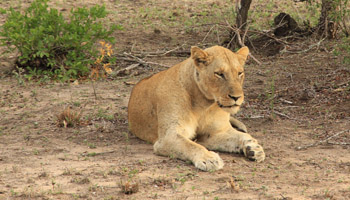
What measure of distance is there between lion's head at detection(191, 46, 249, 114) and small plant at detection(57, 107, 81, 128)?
1.82m

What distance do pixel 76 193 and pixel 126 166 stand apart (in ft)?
2.40

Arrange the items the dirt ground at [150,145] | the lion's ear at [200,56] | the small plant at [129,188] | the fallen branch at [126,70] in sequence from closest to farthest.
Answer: the small plant at [129,188]
the dirt ground at [150,145]
the lion's ear at [200,56]
the fallen branch at [126,70]

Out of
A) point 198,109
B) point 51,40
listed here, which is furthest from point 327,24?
point 198,109

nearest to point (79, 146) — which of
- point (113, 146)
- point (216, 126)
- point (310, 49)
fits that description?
point (113, 146)

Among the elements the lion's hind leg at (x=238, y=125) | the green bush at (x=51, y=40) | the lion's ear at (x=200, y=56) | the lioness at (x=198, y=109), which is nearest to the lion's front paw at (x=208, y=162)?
the lioness at (x=198, y=109)

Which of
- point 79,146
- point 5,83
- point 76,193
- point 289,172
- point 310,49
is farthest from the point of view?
point 310,49

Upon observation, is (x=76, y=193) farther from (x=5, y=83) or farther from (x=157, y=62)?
(x=157, y=62)

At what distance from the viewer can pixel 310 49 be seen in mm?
9289

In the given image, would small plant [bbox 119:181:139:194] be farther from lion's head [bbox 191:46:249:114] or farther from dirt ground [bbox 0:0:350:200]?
lion's head [bbox 191:46:249:114]

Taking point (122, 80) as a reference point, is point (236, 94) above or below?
above

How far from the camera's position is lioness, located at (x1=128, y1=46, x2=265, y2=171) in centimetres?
475

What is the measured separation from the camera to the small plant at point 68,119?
6.17 m

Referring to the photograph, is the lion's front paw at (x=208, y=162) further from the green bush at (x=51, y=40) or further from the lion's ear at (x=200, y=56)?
the green bush at (x=51, y=40)

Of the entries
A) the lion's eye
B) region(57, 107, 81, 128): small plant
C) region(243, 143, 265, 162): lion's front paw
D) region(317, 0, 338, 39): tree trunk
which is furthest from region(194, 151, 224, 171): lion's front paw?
region(317, 0, 338, 39): tree trunk
